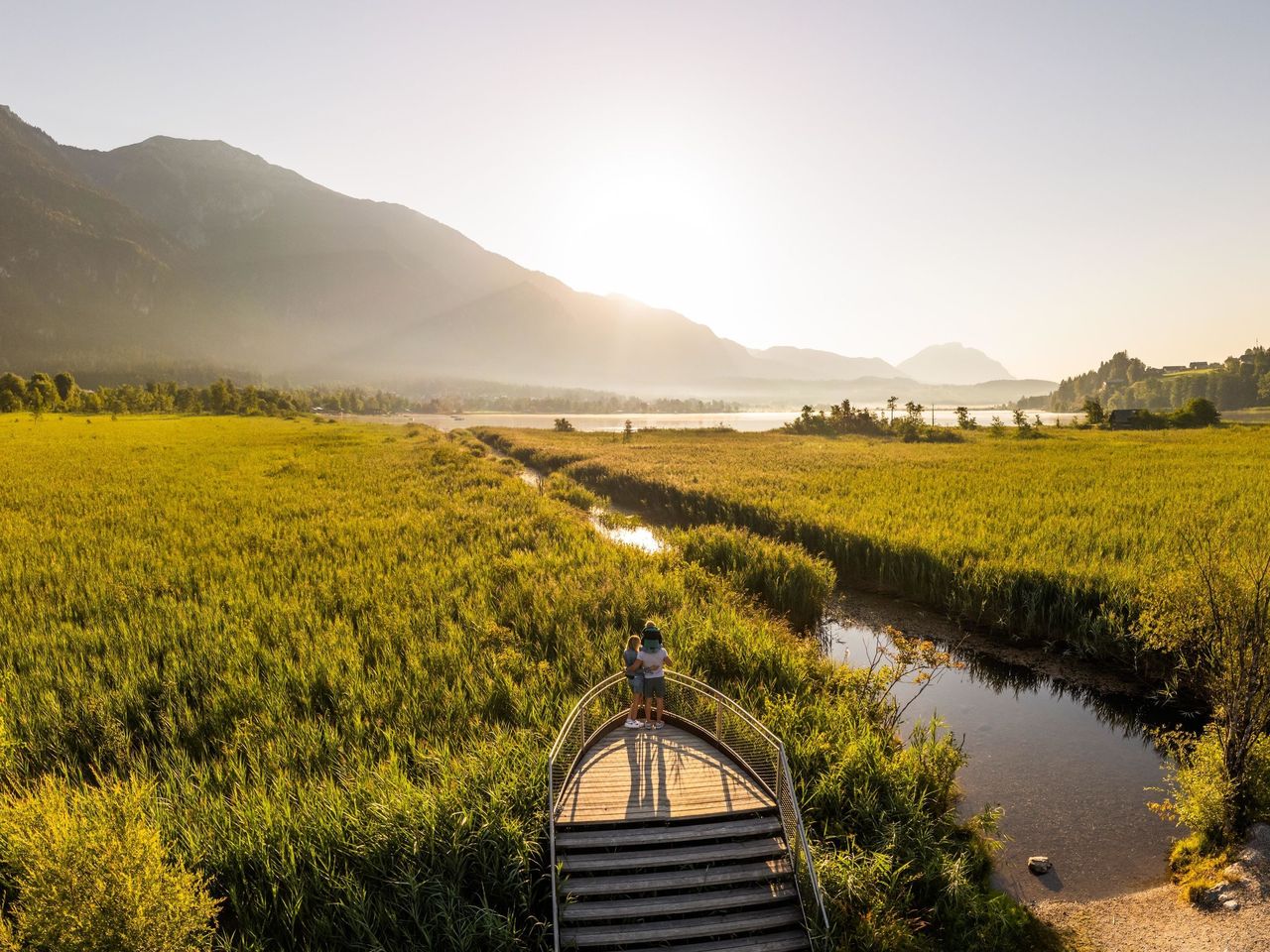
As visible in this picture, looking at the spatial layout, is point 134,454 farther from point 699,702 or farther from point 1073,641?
point 1073,641

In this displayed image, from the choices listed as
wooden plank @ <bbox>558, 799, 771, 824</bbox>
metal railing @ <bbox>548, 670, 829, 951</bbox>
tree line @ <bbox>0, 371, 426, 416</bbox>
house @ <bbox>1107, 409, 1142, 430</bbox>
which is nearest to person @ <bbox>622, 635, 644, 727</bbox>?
metal railing @ <bbox>548, 670, 829, 951</bbox>

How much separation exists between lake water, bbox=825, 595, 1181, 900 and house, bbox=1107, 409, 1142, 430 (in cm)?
9661

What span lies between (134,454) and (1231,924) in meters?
67.9

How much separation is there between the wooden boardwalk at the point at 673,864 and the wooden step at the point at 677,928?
0.01 meters

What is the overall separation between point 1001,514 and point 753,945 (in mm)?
23808

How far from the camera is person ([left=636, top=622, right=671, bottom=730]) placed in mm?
8977

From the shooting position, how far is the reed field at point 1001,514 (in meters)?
16.2

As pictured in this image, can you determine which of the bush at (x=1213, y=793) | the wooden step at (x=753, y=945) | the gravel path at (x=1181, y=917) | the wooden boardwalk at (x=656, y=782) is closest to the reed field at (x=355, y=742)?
the wooden step at (x=753, y=945)

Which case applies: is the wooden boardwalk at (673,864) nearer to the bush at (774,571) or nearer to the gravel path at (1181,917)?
the gravel path at (1181,917)

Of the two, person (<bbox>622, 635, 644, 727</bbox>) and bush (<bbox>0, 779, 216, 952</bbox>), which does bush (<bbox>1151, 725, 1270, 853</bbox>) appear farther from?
bush (<bbox>0, 779, 216, 952</bbox>)

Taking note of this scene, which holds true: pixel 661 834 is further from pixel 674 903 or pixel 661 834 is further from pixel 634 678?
pixel 634 678

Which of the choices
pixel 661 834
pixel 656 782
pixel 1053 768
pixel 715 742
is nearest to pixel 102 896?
pixel 661 834

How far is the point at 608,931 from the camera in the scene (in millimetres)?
6332

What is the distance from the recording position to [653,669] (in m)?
9.08
